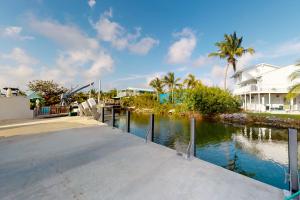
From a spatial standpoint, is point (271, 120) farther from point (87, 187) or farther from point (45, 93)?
point (45, 93)

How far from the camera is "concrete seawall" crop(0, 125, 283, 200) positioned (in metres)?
2.14

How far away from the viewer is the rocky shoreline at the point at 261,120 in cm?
1417

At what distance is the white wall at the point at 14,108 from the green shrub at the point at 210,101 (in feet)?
59.9

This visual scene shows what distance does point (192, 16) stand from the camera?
68.1ft

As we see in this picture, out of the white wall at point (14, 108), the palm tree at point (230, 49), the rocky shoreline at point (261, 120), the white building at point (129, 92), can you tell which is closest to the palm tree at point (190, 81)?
the palm tree at point (230, 49)

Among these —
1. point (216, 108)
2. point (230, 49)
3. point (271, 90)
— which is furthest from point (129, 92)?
point (271, 90)

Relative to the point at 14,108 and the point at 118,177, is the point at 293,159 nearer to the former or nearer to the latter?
the point at 118,177

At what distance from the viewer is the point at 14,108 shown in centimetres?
1290

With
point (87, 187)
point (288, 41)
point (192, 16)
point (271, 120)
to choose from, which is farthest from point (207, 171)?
point (288, 41)

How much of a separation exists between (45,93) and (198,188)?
23.9 metres

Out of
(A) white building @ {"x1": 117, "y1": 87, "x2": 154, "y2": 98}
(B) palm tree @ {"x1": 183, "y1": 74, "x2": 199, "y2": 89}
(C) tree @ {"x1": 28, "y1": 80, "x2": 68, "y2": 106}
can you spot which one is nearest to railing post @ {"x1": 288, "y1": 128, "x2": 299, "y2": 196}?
(C) tree @ {"x1": 28, "y1": 80, "x2": 68, "y2": 106}

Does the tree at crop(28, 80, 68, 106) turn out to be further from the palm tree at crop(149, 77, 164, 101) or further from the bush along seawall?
the palm tree at crop(149, 77, 164, 101)

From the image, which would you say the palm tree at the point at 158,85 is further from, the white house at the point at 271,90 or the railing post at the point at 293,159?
the railing post at the point at 293,159

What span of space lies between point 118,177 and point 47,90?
2284cm
